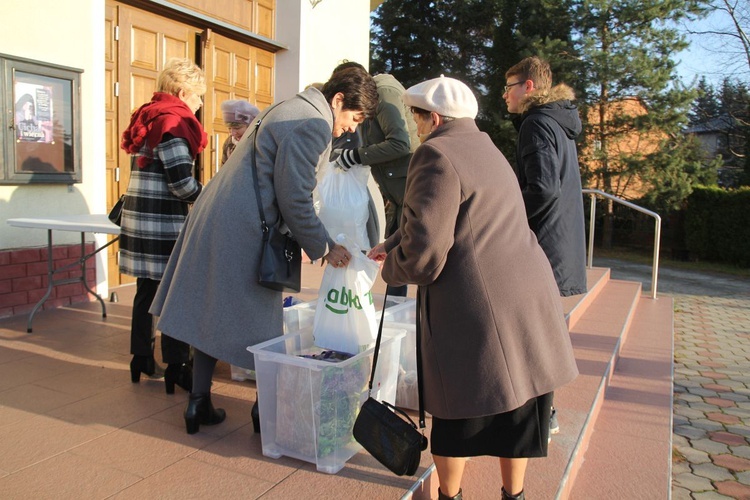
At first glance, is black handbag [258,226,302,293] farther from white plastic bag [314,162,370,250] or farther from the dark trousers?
the dark trousers

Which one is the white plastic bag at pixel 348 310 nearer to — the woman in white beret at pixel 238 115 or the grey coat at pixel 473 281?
the grey coat at pixel 473 281

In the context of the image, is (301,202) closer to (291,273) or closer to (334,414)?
(291,273)

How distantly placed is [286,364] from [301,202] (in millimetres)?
661

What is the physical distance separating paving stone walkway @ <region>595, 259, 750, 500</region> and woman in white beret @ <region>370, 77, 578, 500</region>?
1220 millimetres

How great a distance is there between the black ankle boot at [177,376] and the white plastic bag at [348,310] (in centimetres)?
94

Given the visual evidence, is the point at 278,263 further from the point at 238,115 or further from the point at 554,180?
the point at 238,115

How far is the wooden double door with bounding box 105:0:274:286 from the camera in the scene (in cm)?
567

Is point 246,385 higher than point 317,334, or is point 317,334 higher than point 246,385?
point 317,334

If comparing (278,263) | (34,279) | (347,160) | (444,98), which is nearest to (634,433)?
(347,160)

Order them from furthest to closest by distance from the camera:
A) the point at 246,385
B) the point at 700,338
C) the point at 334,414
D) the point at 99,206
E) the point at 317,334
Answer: the point at 700,338 < the point at 99,206 < the point at 246,385 < the point at 317,334 < the point at 334,414

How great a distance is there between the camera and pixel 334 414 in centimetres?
253

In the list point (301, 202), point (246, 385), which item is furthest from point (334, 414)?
point (246, 385)

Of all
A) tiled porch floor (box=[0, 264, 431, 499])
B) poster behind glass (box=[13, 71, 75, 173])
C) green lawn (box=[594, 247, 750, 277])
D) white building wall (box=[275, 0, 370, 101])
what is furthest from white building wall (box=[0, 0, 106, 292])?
green lawn (box=[594, 247, 750, 277])

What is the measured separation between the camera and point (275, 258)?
8.51 ft
